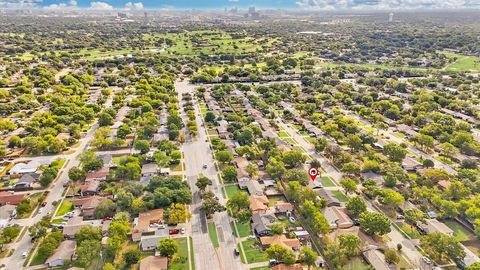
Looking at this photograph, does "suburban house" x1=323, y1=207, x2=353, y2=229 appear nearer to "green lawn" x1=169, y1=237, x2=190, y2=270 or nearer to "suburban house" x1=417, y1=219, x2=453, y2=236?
"suburban house" x1=417, y1=219, x2=453, y2=236

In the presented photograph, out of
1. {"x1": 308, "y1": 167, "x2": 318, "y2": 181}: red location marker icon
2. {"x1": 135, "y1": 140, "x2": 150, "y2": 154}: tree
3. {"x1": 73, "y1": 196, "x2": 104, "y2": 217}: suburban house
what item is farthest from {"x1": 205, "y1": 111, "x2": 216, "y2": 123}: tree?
{"x1": 73, "y1": 196, "x2": 104, "y2": 217}: suburban house

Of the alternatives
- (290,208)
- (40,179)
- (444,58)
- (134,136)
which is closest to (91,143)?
(134,136)

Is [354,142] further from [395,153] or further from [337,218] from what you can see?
[337,218]

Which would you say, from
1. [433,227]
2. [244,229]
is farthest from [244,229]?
[433,227]

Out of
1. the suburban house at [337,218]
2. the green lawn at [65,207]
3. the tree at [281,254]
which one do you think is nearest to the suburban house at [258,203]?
the suburban house at [337,218]

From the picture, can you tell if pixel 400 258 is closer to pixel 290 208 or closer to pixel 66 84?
pixel 290 208

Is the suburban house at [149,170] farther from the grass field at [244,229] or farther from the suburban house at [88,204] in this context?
the grass field at [244,229]
